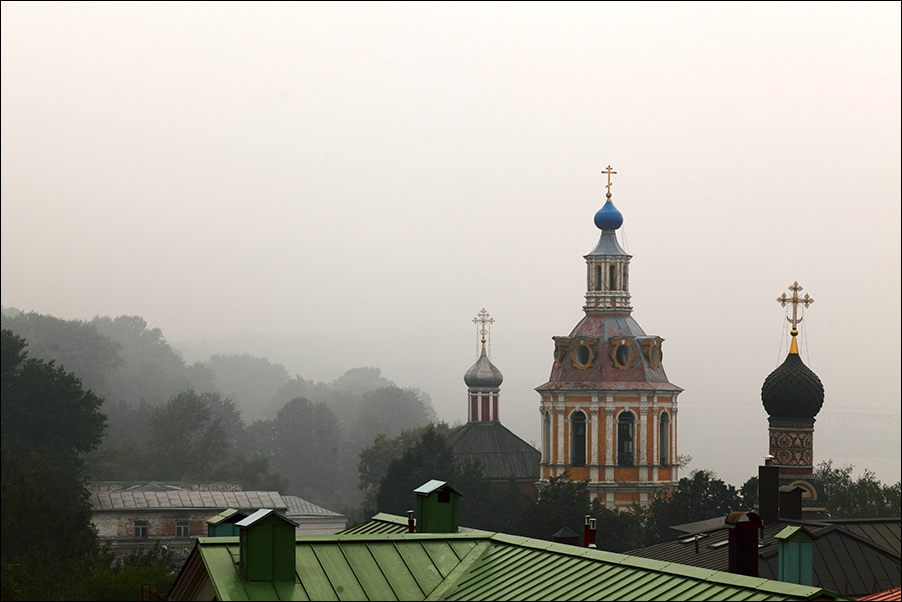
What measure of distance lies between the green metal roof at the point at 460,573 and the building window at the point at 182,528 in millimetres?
A: 38684

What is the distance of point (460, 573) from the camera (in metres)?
16.0

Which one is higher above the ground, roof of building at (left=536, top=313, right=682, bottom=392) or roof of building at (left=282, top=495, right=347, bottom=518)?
roof of building at (left=536, top=313, right=682, bottom=392)

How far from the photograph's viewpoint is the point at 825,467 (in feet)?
240

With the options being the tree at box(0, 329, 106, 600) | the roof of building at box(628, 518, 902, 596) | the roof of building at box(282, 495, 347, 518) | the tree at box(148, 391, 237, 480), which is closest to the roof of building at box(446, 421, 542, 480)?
the roof of building at box(282, 495, 347, 518)

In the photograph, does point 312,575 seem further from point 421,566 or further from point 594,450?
point 594,450

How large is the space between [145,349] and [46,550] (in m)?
88.5

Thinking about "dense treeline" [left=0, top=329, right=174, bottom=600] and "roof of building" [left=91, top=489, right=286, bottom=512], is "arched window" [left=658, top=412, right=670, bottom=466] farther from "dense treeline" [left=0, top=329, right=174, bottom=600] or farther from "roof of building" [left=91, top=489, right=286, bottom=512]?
"dense treeline" [left=0, top=329, right=174, bottom=600]

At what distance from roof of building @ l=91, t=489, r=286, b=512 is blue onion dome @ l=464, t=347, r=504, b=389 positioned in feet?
A: 64.8

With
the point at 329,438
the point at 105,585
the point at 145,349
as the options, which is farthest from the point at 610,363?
the point at 145,349

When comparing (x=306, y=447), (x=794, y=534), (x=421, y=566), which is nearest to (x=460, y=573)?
(x=421, y=566)

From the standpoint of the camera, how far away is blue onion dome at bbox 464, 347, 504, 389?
77.4m

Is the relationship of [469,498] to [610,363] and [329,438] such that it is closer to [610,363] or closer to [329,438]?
[610,363]

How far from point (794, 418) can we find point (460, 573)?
97.1ft

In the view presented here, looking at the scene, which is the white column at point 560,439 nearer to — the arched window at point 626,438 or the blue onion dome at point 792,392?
the arched window at point 626,438
